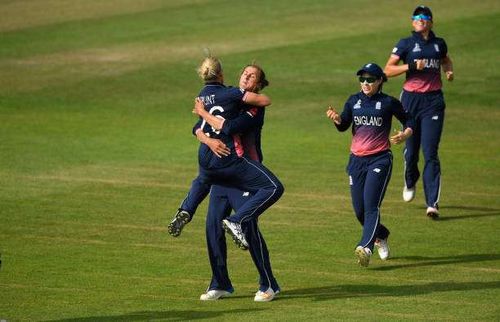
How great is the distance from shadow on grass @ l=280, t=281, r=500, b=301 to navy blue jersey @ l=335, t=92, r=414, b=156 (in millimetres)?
1760

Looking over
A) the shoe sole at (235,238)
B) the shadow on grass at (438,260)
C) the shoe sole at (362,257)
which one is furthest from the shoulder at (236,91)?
the shadow on grass at (438,260)

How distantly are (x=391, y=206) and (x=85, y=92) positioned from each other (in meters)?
11.8

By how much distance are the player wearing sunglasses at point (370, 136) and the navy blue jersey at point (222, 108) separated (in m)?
1.90

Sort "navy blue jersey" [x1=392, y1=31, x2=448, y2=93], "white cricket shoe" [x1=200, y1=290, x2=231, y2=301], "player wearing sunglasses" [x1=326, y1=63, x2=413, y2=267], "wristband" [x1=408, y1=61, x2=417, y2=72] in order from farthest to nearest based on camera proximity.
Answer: "navy blue jersey" [x1=392, y1=31, x2=448, y2=93]
"wristband" [x1=408, y1=61, x2=417, y2=72]
"player wearing sunglasses" [x1=326, y1=63, x2=413, y2=267]
"white cricket shoe" [x1=200, y1=290, x2=231, y2=301]

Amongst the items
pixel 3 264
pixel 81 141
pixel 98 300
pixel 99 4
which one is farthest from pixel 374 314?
pixel 99 4

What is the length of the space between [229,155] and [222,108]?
1.55 feet

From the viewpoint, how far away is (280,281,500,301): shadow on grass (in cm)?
1297

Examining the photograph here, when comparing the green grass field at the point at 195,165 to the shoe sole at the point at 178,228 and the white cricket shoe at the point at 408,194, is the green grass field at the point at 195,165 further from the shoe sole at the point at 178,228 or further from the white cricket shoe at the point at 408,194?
the shoe sole at the point at 178,228

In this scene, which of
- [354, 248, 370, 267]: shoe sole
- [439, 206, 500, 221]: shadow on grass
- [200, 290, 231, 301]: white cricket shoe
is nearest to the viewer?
[200, 290, 231, 301]: white cricket shoe

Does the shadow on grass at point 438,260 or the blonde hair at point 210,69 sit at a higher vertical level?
the blonde hair at point 210,69

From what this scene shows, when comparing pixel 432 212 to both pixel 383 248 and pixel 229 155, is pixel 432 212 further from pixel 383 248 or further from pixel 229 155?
pixel 229 155

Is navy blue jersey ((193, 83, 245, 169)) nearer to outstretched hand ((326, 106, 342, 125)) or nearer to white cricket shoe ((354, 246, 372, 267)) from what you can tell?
outstretched hand ((326, 106, 342, 125))

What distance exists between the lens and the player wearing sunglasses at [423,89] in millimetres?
17719

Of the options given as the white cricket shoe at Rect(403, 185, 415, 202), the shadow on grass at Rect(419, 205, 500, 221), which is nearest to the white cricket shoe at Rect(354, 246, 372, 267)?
the shadow on grass at Rect(419, 205, 500, 221)
